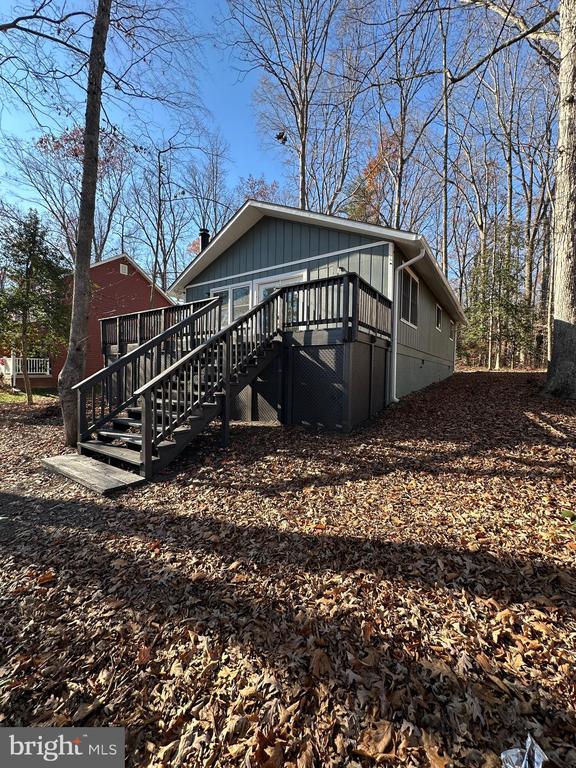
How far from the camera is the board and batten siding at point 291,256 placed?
25.7 ft

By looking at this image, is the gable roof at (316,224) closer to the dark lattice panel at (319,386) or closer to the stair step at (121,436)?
the dark lattice panel at (319,386)

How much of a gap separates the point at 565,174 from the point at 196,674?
915 centimetres

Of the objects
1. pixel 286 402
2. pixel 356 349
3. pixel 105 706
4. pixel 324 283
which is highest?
pixel 324 283

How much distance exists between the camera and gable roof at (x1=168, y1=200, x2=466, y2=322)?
24.1 feet

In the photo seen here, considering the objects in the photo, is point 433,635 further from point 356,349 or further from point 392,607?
point 356,349

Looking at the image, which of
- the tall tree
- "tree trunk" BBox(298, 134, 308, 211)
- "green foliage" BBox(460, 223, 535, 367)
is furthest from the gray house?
"tree trunk" BBox(298, 134, 308, 211)

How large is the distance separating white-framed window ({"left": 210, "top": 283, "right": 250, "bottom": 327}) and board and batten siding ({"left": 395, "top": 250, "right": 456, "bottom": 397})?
4.50 meters

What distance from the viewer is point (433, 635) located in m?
1.90

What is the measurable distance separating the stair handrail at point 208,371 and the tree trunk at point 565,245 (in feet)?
17.1

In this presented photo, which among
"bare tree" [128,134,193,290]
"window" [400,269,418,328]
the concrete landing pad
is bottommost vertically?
the concrete landing pad

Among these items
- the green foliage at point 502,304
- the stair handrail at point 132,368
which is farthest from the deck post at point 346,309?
the green foliage at point 502,304

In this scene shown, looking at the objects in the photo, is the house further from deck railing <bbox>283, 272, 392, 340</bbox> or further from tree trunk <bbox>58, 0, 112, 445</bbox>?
tree trunk <bbox>58, 0, 112, 445</bbox>

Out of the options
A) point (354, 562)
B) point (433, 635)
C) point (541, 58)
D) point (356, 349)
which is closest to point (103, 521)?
point (354, 562)

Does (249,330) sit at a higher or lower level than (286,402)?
higher
